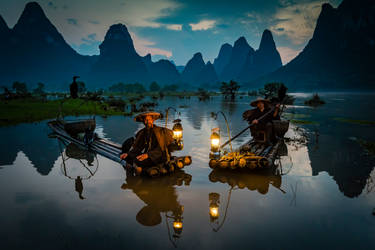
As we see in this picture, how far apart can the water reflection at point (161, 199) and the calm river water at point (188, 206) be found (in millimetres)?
27

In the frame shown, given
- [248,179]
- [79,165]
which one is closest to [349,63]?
[248,179]

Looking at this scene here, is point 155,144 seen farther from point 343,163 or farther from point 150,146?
point 343,163

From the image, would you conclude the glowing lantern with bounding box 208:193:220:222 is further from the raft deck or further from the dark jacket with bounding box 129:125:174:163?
the raft deck

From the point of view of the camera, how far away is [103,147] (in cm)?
1064

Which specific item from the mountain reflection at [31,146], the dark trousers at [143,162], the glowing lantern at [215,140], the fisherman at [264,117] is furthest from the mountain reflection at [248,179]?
the mountain reflection at [31,146]

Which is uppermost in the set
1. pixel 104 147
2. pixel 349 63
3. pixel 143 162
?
pixel 349 63

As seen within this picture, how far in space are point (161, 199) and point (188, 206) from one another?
0.85 metres

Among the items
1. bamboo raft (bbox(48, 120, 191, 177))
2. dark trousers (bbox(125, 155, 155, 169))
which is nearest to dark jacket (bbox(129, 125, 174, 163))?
dark trousers (bbox(125, 155, 155, 169))

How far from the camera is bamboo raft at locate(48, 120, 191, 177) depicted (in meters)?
7.64

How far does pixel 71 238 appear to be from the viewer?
14.3 ft

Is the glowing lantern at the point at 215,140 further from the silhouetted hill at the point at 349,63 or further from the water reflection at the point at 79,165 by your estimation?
the silhouetted hill at the point at 349,63

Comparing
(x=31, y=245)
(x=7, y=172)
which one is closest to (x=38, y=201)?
(x=31, y=245)

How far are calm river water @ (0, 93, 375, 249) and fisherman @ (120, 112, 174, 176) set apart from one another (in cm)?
50

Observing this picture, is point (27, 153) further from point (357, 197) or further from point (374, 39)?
point (374, 39)
